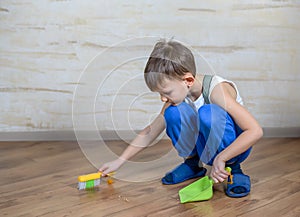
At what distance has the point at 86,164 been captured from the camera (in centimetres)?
144

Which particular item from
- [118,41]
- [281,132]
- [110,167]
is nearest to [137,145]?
[110,167]

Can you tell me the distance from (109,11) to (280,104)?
74 cm

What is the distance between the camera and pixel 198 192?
112cm

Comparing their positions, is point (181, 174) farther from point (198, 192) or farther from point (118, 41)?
point (118, 41)

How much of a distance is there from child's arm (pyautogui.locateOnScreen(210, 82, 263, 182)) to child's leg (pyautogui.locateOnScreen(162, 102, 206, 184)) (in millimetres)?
93

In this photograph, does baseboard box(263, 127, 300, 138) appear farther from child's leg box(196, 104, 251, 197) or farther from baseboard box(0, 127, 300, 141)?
child's leg box(196, 104, 251, 197)

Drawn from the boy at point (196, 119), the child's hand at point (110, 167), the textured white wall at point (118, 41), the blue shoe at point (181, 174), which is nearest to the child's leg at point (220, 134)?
the boy at point (196, 119)

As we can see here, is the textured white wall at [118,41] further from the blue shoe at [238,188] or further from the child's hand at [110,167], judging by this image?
the blue shoe at [238,188]

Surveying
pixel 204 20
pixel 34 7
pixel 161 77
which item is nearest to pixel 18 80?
pixel 34 7

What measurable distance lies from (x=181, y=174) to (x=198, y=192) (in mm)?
147

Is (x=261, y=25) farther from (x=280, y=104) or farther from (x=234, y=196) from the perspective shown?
(x=234, y=196)

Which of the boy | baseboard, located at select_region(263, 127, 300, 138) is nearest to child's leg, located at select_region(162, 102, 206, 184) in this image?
the boy

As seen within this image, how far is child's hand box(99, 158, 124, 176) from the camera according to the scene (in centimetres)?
123

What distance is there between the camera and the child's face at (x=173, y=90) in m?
1.09
